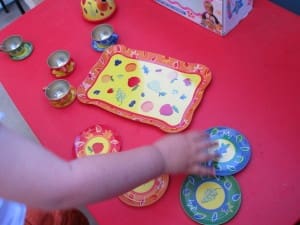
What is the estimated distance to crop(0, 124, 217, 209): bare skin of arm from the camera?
17.3 inches

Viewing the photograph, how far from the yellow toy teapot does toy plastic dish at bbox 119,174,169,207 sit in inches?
16.3

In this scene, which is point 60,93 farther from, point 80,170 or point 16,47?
point 80,170

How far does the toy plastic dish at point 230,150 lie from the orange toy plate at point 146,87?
58 millimetres

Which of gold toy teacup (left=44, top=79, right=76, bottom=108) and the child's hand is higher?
gold toy teacup (left=44, top=79, right=76, bottom=108)

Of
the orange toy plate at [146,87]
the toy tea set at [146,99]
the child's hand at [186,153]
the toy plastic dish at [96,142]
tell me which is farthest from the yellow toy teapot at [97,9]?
the child's hand at [186,153]

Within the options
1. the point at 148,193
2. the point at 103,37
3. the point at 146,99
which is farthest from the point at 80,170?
the point at 103,37

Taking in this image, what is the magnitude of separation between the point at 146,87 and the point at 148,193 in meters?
0.21

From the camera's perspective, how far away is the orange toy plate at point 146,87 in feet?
2.22

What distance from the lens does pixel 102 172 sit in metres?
0.49

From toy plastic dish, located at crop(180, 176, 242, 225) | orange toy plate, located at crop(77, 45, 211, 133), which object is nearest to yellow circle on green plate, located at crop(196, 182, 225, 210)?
toy plastic dish, located at crop(180, 176, 242, 225)

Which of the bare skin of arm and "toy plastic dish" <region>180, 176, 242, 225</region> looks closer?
the bare skin of arm

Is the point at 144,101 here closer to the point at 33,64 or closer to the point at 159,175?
the point at 159,175

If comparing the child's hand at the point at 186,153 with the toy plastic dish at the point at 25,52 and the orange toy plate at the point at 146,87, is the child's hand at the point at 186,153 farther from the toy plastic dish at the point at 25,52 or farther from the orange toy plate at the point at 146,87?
the toy plastic dish at the point at 25,52

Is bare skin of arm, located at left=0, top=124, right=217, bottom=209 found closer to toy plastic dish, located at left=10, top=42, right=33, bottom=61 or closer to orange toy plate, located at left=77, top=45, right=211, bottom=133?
orange toy plate, located at left=77, top=45, right=211, bottom=133
